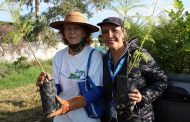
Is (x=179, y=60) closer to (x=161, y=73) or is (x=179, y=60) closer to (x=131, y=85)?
Result: (x=161, y=73)

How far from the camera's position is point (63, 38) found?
329 cm

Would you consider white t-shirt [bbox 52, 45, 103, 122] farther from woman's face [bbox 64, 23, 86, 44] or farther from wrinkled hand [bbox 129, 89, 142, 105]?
wrinkled hand [bbox 129, 89, 142, 105]

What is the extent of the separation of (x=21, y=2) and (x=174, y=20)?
1360mm

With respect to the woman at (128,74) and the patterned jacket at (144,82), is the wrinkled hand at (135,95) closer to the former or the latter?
the woman at (128,74)

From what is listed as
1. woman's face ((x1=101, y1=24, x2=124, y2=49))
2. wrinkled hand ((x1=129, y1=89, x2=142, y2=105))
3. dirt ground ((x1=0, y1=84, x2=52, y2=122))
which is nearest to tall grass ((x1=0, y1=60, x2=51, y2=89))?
dirt ground ((x1=0, y1=84, x2=52, y2=122))

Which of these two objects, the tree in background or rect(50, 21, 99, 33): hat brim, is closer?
rect(50, 21, 99, 33): hat brim

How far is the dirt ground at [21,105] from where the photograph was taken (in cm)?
759

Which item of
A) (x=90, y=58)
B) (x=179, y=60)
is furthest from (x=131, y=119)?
(x=179, y=60)

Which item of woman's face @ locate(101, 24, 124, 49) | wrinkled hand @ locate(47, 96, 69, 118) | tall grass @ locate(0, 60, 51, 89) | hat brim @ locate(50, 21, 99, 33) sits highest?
hat brim @ locate(50, 21, 99, 33)

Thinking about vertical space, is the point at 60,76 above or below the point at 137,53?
below

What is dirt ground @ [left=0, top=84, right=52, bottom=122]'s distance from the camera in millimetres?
7586

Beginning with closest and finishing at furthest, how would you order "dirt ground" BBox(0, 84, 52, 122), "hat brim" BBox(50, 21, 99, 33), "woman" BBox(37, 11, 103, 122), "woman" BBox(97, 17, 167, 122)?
1. "woman" BBox(97, 17, 167, 122)
2. "woman" BBox(37, 11, 103, 122)
3. "hat brim" BBox(50, 21, 99, 33)
4. "dirt ground" BBox(0, 84, 52, 122)

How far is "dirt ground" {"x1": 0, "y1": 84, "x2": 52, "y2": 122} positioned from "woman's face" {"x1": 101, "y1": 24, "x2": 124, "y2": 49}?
381 cm

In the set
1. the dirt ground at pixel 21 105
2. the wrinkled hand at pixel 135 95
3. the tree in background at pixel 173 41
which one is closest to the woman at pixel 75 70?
the wrinkled hand at pixel 135 95
